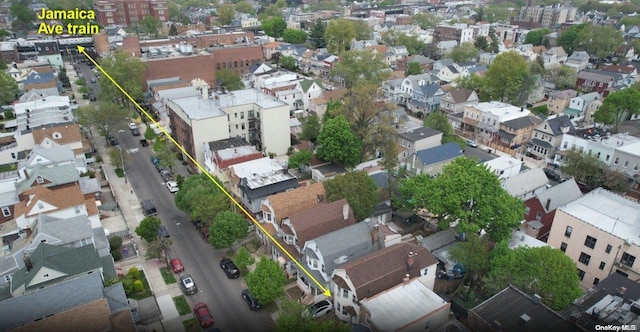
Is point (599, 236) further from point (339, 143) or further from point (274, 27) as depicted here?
point (274, 27)

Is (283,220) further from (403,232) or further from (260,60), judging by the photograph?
(260,60)

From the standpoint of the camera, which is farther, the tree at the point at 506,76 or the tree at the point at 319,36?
the tree at the point at 319,36

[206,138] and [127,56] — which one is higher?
[127,56]

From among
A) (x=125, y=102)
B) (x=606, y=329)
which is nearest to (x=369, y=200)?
(x=606, y=329)

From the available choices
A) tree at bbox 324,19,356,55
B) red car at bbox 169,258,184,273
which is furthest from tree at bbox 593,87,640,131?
red car at bbox 169,258,184,273

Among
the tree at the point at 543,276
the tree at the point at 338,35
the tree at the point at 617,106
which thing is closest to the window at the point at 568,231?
the tree at the point at 543,276

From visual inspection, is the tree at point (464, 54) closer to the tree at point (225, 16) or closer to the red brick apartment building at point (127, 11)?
the tree at point (225, 16)

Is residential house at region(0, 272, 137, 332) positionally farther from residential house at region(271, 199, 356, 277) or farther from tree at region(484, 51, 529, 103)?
tree at region(484, 51, 529, 103)
